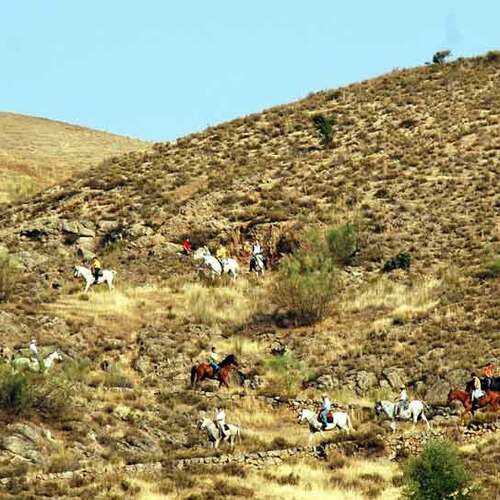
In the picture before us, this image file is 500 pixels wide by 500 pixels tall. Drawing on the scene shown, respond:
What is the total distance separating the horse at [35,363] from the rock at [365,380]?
10.9m

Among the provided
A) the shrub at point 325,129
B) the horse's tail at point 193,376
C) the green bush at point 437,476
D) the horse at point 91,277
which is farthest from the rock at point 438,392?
the shrub at point 325,129

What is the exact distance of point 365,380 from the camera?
3894 centimetres

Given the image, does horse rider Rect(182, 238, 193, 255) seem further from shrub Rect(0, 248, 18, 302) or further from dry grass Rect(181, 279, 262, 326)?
shrub Rect(0, 248, 18, 302)

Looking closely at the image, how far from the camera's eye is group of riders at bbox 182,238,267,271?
5212cm

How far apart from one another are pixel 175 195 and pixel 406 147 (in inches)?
587

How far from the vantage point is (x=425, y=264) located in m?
50.5

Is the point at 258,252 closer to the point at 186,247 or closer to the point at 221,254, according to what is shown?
the point at 221,254

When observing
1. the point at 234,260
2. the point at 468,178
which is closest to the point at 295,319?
the point at 234,260

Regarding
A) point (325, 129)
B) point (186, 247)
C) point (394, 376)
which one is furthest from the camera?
point (325, 129)

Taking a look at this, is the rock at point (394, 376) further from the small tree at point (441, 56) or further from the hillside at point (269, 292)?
the small tree at point (441, 56)

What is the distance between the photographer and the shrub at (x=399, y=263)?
50562mm

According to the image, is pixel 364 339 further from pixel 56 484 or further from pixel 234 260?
pixel 56 484

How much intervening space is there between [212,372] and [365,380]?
18.4 feet

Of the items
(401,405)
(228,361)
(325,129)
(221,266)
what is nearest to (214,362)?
(228,361)
